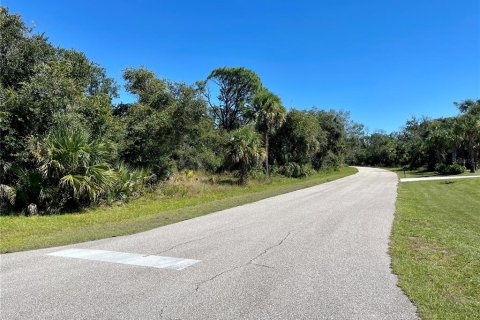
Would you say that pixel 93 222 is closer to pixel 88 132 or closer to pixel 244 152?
pixel 88 132

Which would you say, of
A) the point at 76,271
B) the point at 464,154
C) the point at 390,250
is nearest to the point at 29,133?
the point at 76,271

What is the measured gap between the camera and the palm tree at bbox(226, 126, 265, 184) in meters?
26.4

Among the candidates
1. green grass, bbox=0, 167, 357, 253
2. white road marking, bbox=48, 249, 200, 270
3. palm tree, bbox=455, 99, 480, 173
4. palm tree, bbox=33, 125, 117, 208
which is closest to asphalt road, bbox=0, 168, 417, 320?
white road marking, bbox=48, 249, 200, 270

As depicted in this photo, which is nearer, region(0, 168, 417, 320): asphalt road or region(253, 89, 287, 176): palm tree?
region(0, 168, 417, 320): asphalt road

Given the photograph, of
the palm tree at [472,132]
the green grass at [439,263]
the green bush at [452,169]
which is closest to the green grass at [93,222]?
the green grass at [439,263]

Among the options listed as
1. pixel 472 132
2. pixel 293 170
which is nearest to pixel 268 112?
pixel 293 170

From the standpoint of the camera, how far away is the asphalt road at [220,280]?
163 inches

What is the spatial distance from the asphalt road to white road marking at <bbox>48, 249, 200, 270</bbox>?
0.19m

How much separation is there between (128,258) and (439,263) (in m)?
5.47

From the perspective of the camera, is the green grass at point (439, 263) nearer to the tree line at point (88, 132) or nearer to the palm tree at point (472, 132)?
the tree line at point (88, 132)

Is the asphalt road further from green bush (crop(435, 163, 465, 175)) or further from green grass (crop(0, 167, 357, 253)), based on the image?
green bush (crop(435, 163, 465, 175))

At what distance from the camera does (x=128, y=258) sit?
6.46 m

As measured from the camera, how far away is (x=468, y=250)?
24.1 ft

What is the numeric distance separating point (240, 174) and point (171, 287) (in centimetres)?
2260
